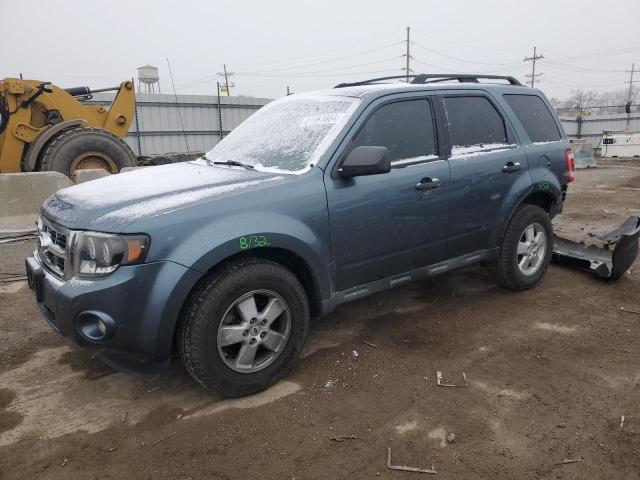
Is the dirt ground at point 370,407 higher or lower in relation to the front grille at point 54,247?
lower

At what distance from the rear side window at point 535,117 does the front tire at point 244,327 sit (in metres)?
2.81

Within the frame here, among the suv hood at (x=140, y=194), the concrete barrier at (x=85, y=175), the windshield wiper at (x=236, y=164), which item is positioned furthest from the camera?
the concrete barrier at (x=85, y=175)

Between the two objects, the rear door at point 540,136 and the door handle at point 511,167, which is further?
the rear door at point 540,136

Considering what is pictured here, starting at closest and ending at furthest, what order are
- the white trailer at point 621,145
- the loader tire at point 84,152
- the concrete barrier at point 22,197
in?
the concrete barrier at point 22,197, the loader tire at point 84,152, the white trailer at point 621,145

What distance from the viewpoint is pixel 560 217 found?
8469 mm

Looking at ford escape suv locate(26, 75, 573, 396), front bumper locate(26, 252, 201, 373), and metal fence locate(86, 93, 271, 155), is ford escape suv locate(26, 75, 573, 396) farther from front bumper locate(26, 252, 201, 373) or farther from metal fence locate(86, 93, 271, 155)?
metal fence locate(86, 93, 271, 155)

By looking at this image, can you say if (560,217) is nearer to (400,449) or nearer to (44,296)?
(400,449)

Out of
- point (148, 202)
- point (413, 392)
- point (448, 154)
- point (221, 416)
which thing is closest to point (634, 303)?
point (448, 154)

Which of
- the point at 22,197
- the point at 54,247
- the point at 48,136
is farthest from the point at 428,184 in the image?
the point at 48,136

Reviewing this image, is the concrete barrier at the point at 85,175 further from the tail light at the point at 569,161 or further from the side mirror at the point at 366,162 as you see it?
the tail light at the point at 569,161

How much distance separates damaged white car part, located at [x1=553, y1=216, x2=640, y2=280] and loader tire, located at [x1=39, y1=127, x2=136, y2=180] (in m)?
7.62

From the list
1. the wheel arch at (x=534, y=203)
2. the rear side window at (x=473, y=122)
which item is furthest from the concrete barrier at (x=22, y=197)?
the wheel arch at (x=534, y=203)

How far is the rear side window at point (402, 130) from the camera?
3.44m

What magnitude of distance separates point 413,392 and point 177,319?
1.46 meters
